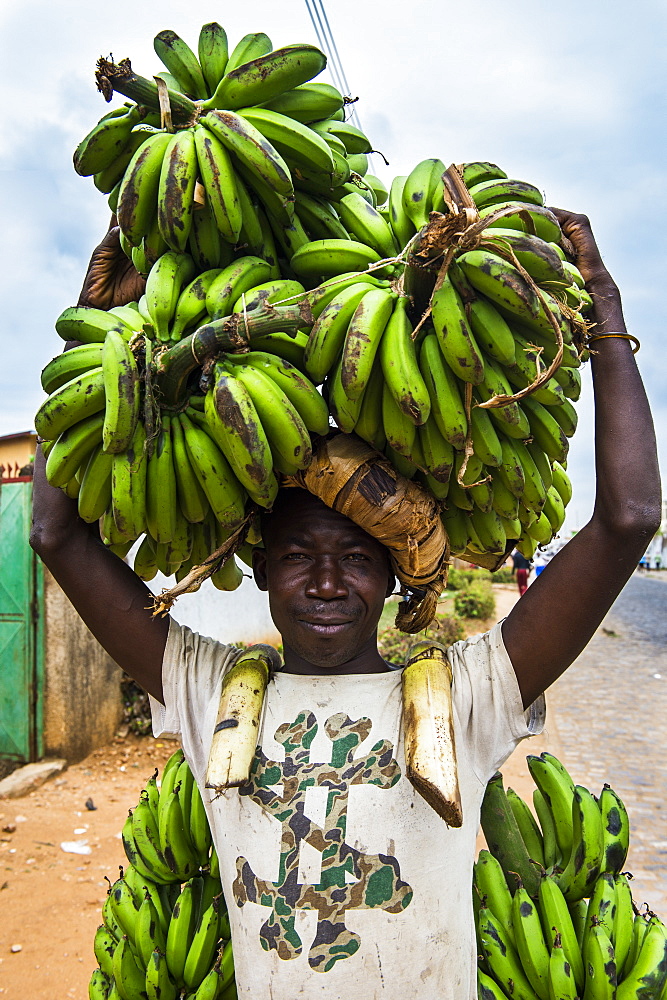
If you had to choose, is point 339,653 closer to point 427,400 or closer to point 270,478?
point 270,478

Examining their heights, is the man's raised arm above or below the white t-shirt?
above

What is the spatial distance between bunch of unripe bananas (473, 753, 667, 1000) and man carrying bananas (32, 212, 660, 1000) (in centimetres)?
32

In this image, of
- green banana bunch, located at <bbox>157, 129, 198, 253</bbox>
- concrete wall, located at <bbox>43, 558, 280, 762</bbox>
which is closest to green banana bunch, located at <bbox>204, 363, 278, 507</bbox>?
green banana bunch, located at <bbox>157, 129, 198, 253</bbox>

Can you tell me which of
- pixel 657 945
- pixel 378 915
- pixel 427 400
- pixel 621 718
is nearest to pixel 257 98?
pixel 427 400

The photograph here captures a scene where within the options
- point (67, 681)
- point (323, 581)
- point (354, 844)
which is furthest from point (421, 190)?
point (67, 681)

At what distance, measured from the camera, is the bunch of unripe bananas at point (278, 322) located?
4.84ft

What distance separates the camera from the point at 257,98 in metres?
1.72

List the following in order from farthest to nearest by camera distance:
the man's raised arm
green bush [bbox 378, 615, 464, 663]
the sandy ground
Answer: green bush [bbox 378, 615, 464, 663], the sandy ground, the man's raised arm

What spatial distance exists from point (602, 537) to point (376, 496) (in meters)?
0.53

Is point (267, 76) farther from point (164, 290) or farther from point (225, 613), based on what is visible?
point (225, 613)

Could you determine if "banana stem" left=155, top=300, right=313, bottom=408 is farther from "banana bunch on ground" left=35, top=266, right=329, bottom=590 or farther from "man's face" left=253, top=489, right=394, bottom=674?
"man's face" left=253, top=489, right=394, bottom=674

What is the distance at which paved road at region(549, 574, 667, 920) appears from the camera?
5684 mm

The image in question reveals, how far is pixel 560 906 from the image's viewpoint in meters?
2.03

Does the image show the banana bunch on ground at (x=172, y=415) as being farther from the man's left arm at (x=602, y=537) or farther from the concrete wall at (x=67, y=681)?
the concrete wall at (x=67, y=681)
